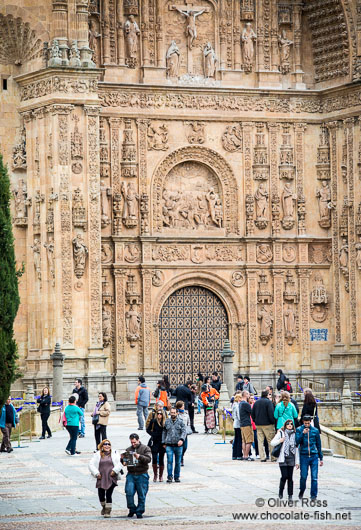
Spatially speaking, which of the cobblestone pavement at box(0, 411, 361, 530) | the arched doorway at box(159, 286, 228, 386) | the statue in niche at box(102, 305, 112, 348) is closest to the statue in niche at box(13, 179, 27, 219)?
the statue in niche at box(102, 305, 112, 348)

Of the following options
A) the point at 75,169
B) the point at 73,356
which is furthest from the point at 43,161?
the point at 73,356

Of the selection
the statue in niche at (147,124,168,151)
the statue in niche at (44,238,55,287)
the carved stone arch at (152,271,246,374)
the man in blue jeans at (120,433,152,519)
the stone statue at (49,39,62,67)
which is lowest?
the man in blue jeans at (120,433,152,519)

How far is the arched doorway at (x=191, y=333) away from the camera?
149 ft

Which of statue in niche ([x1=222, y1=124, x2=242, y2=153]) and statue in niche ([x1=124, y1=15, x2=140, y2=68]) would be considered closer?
statue in niche ([x1=124, y1=15, x2=140, y2=68])

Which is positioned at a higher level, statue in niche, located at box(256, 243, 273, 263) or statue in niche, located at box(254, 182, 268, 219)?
statue in niche, located at box(254, 182, 268, 219)

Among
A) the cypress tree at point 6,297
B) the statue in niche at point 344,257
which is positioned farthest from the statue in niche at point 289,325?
the cypress tree at point 6,297

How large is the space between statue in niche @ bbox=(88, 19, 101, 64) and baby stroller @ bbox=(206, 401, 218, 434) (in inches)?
627

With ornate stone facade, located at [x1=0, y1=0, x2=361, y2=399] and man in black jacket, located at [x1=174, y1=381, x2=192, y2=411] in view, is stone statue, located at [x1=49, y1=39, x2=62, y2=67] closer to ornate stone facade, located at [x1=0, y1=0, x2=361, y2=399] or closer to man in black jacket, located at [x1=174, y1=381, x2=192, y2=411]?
ornate stone facade, located at [x1=0, y1=0, x2=361, y2=399]

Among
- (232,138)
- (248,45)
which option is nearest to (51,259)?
(232,138)

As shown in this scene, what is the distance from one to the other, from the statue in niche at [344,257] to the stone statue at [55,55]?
1262 centimetres

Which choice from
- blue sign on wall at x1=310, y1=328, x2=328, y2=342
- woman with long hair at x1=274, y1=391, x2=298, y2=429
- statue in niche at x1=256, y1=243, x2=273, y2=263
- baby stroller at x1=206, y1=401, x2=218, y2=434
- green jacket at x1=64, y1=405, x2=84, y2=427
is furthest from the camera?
blue sign on wall at x1=310, y1=328, x2=328, y2=342

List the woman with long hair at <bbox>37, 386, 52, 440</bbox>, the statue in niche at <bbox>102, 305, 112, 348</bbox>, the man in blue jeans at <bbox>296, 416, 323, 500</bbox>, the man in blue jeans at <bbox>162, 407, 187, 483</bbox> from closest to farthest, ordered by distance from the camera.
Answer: the man in blue jeans at <bbox>296, 416, 323, 500</bbox>, the man in blue jeans at <bbox>162, 407, 187, 483</bbox>, the woman with long hair at <bbox>37, 386, 52, 440</bbox>, the statue in niche at <bbox>102, 305, 112, 348</bbox>

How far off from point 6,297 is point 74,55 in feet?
70.6

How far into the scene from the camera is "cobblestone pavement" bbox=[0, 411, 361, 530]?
67.5 ft
